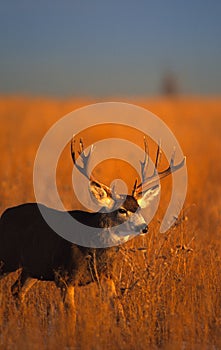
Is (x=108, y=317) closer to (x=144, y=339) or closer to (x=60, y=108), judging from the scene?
(x=144, y=339)

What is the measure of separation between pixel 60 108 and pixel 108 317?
20.1 m

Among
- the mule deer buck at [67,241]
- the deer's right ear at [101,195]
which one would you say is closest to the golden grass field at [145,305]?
the mule deer buck at [67,241]

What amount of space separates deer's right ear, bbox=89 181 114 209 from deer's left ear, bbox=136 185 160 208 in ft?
0.95

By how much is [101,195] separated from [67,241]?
1.77 feet

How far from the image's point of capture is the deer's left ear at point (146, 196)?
6.84 m

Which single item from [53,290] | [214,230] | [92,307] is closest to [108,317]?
[92,307]

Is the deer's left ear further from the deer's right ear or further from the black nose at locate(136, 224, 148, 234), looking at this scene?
the black nose at locate(136, 224, 148, 234)

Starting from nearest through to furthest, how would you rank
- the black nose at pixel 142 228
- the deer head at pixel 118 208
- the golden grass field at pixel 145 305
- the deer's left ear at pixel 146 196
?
the golden grass field at pixel 145 305 → the black nose at pixel 142 228 → the deer head at pixel 118 208 → the deer's left ear at pixel 146 196

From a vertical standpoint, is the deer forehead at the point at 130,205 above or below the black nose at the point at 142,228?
above

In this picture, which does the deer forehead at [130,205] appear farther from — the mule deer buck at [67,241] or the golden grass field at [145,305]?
the golden grass field at [145,305]

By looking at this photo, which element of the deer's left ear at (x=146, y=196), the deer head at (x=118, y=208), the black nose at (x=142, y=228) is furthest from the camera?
the deer's left ear at (x=146, y=196)

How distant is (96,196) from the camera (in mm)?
6695

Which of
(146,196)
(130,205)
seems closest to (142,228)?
(130,205)

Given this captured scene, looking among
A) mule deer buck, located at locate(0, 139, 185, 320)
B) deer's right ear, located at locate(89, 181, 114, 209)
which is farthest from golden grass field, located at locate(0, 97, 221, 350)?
deer's right ear, located at locate(89, 181, 114, 209)
